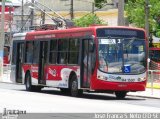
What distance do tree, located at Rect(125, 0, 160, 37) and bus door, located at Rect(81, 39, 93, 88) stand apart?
30.1m

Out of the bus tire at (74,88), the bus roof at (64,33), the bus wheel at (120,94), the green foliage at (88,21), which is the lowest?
the bus wheel at (120,94)

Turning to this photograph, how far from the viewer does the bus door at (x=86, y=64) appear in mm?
26906

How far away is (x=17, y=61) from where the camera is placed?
3488 cm

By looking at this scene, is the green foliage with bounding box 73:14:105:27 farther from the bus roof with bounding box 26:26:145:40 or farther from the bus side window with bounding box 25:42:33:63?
the bus roof with bounding box 26:26:145:40

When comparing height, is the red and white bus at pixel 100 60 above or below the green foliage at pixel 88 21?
below

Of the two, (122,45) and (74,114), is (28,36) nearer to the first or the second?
(122,45)

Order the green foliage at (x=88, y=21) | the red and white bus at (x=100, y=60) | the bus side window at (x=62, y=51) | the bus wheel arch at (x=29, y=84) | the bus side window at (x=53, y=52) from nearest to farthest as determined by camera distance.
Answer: the red and white bus at (x=100, y=60) < the bus side window at (x=62, y=51) < the bus side window at (x=53, y=52) < the bus wheel arch at (x=29, y=84) < the green foliage at (x=88, y=21)

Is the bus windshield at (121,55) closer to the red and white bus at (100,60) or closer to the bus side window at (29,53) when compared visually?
the red and white bus at (100,60)

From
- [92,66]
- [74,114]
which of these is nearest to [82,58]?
[92,66]

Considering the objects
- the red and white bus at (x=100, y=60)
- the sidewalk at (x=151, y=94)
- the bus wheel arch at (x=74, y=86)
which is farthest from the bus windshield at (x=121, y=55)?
the sidewalk at (x=151, y=94)

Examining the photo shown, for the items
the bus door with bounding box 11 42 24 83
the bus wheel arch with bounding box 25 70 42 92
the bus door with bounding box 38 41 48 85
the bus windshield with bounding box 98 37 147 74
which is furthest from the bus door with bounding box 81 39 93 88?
the bus door with bounding box 11 42 24 83

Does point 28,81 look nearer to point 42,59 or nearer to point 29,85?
point 29,85

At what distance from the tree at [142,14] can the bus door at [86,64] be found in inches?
1185

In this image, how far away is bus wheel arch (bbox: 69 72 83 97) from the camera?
28017mm
